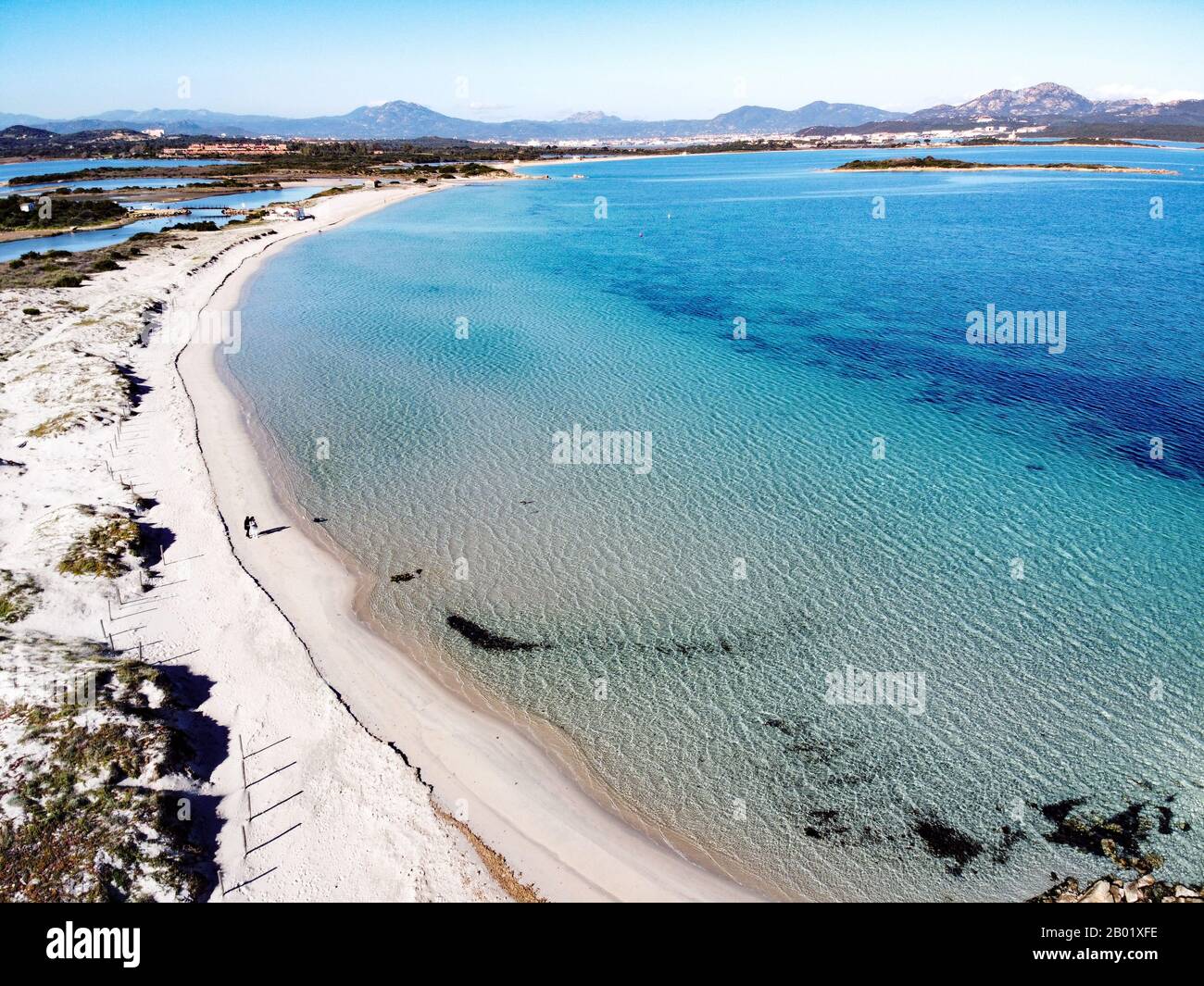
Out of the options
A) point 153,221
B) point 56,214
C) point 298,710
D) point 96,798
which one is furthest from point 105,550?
point 56,214

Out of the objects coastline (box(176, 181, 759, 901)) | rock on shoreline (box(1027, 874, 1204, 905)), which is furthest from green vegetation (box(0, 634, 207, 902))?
rock on shoreline (box(1027, 874, 1204, 905))

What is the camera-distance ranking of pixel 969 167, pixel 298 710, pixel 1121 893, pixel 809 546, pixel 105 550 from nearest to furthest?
pixel 1121 893, pixel 298 710, pixel 105 550, pixel 809 546, pixel 969 167

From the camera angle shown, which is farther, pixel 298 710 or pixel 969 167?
pixel 969 167

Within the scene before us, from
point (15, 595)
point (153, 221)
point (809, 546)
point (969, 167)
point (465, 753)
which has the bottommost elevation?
point (465, 753)

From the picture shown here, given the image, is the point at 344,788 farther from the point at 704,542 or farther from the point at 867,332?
the point at 867,332

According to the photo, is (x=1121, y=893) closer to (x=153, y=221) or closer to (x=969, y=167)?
(x=153, y=221)

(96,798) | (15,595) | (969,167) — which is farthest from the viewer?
(969,167)
